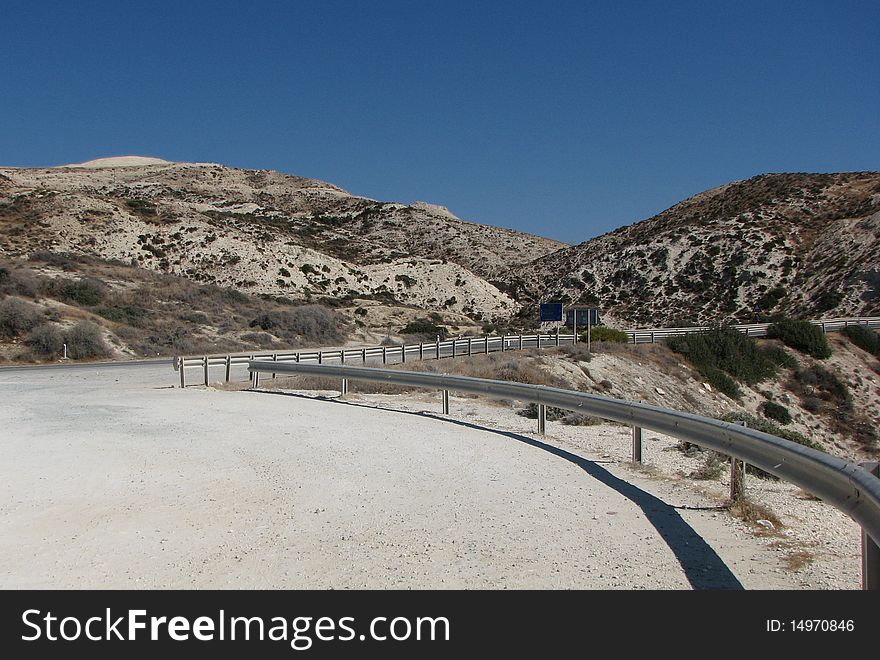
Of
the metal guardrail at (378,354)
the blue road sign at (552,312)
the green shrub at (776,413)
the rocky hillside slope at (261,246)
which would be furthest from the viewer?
the rocky hillside slope at (261,246)

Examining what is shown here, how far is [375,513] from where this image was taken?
25.3 ft

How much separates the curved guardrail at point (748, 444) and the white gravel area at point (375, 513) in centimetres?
57

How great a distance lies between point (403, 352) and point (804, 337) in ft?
72.0

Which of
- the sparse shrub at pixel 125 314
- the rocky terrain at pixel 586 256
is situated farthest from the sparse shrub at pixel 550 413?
the rocky terrain at pixel 586 256

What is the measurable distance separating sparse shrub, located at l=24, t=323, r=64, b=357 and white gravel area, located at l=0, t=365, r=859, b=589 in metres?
22.5

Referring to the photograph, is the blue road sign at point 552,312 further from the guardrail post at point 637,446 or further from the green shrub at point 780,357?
the guardrail post at point 637,446

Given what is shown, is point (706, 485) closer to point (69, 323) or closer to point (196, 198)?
point (69, 323)

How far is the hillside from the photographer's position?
69.1 meters

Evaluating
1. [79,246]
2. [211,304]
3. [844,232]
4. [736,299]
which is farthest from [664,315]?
[79,246]

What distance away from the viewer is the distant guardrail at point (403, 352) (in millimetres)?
23797

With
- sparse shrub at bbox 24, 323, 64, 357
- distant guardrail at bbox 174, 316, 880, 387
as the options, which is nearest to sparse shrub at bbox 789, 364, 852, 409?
distant guardrail at bbox 174, 316, 880, 387

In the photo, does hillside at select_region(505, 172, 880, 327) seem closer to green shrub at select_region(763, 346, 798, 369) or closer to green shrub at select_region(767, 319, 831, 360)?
green shrub at select_region(767, 319, 831, 360)

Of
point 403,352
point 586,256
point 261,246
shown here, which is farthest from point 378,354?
point 586,256

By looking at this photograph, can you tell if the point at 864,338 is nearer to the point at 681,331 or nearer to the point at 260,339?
the point at 681,331
